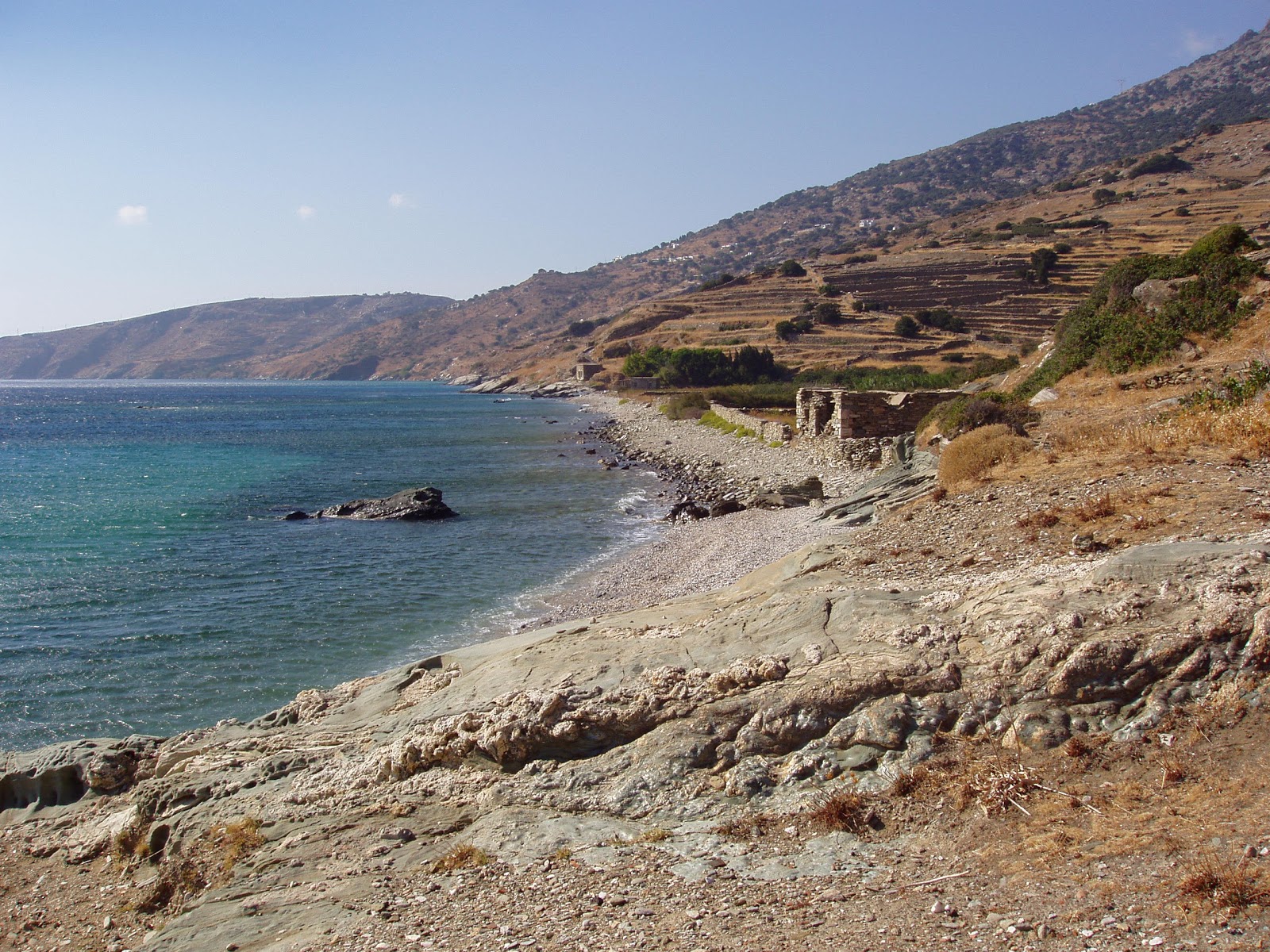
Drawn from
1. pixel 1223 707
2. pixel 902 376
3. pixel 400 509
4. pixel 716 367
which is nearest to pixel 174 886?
pixel 1223 707

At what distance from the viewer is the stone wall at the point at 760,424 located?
37.8 meters

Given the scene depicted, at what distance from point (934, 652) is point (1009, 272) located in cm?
8387

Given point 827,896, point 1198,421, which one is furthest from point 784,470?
point 827,896

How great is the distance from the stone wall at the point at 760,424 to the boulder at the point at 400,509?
14.6m

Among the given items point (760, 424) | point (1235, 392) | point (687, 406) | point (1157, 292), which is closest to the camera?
point (1235, 392)

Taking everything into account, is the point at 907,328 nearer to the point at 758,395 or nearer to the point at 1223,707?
the point at 758,395

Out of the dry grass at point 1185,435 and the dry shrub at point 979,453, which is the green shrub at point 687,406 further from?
the dry grass at point 1185,435

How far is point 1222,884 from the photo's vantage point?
453cm

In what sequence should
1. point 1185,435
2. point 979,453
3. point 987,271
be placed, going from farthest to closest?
point 987,271 < point 979,453 < point 1185,435

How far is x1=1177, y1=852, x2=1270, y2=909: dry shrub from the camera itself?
440cm

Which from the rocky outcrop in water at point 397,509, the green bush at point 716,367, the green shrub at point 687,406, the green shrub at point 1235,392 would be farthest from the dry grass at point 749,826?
the green bush at point 716,367

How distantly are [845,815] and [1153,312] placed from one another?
18.8 m

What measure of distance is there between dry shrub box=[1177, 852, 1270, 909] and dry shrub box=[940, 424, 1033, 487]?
29.0 feet

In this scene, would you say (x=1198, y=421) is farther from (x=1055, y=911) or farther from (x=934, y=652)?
(x=1055, y=911)
